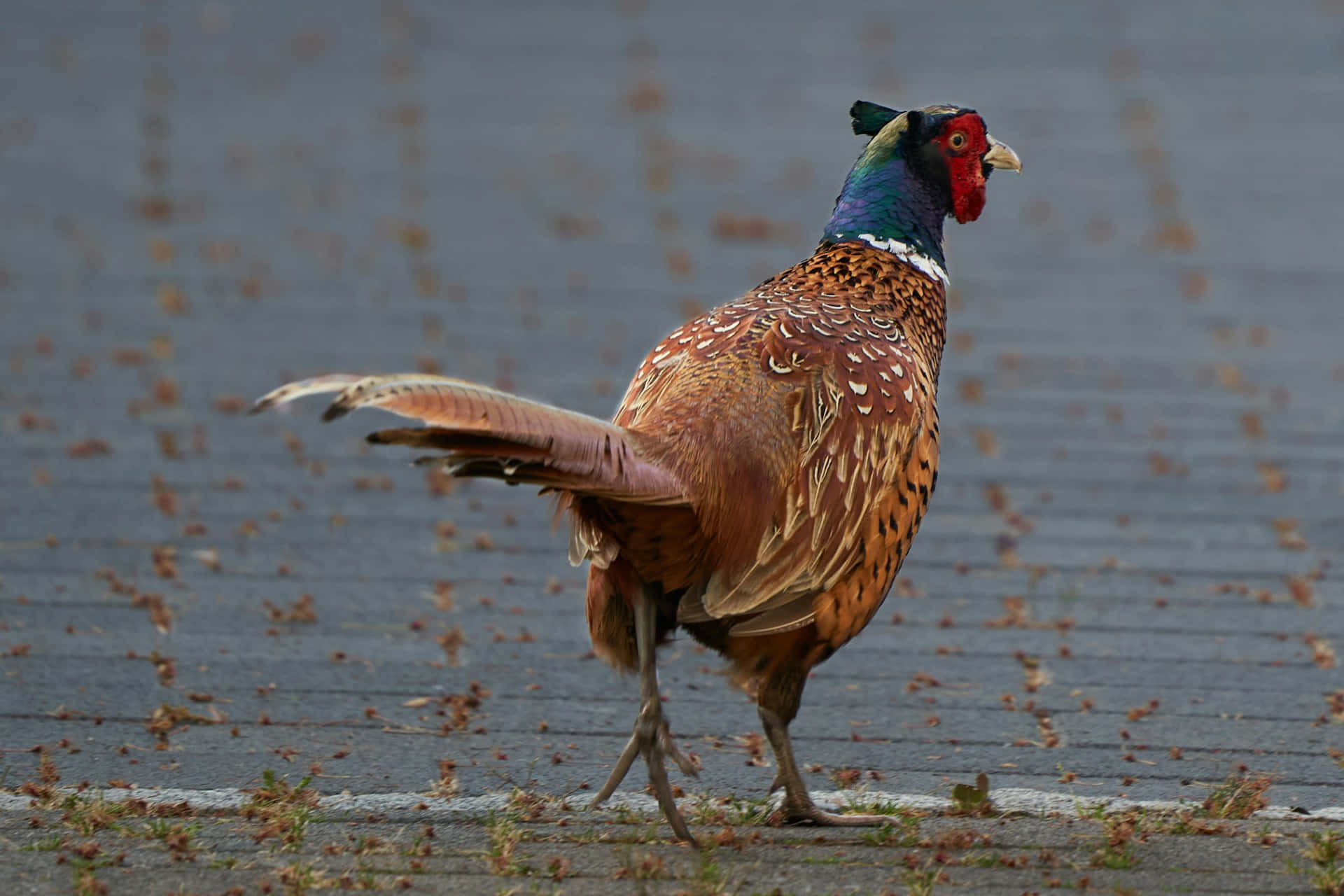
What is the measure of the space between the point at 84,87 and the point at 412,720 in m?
8.62

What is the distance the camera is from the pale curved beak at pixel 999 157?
13.7ft

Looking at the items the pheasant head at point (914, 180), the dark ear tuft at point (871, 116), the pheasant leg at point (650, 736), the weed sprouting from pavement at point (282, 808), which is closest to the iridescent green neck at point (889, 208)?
the pheasant head at point (914, 180)

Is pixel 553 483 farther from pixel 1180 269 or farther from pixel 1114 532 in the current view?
pixel 1180 269

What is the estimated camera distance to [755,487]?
11.2 ft

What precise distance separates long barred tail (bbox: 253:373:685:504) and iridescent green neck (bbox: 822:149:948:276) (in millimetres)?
1166

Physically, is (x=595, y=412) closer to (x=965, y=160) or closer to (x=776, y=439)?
(x=965, y=160)

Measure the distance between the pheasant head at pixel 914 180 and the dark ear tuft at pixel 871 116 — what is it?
24 millimetres

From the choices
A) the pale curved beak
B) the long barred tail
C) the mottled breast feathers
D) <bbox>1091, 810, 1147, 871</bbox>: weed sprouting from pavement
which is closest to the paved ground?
<bbox>1091, 810, 1147, 871</bbox>: weed sprouting from pavement

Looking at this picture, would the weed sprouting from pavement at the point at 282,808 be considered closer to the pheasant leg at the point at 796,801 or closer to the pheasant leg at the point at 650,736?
the pheasant leg at the point at 650,736

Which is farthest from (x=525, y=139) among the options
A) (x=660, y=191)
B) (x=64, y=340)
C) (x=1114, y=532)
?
(x=1114, y=532)

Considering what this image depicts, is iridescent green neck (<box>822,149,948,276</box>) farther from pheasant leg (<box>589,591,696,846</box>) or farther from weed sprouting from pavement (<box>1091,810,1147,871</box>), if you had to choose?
weed sprouting from pavement (<box>1091,810,1147,871</box>)

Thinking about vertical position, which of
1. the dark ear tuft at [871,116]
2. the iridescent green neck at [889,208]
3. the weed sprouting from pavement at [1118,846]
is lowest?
the weed sprouting from pavement at [1118,846]

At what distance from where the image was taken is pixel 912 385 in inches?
146

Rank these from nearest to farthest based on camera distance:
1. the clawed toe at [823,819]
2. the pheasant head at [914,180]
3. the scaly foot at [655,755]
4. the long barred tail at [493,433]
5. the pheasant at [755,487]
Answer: the long barred tail at [493,433] → the pheasant at [755,487] → the scaly foot at [655,755] → the clawed toe at [823,819] → the pheasant head at [914,180]
